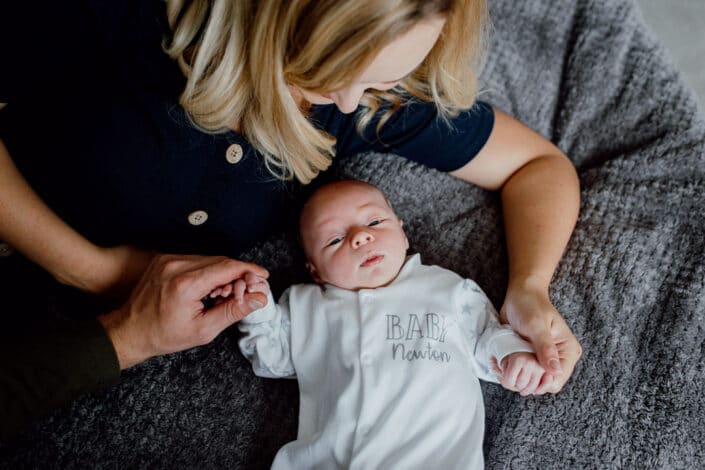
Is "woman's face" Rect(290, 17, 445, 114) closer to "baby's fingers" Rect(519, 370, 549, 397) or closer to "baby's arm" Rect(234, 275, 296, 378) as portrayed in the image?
"baby's arm" Rect(234, 275, 296, 378)

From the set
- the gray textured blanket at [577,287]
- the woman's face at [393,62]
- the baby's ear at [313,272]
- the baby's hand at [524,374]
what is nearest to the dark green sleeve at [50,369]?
the gray textured blanket at [577,287]

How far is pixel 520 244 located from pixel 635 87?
467 mm

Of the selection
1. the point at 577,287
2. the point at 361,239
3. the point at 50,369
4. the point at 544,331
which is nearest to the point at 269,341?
the point at 361,239

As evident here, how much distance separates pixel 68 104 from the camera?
1.00 meters

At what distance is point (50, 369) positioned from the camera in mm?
966

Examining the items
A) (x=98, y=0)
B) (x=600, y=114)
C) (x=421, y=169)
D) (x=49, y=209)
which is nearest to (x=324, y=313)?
(x=421, y=169)

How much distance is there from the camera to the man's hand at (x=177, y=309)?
1020 mm

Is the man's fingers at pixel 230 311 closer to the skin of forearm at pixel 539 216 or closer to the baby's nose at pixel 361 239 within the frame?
the baby's nose at pixel 361 239

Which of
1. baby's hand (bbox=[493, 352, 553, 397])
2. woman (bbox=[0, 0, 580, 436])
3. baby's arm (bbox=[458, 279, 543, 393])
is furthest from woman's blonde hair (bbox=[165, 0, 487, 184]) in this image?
baby's hand (bbox=[493, 352, 553, 397])

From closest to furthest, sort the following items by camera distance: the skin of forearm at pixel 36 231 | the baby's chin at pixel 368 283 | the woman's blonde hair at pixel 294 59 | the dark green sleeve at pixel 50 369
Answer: the woman's blonde hair at pixel 294 59, the dark green sleeve at pixel 50 369, the skin of forearm at pixel 36 231, the baby's chin at pixel 368 283

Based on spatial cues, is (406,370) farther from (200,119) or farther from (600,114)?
(600,114)

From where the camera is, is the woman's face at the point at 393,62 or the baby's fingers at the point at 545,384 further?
the baby's fingers at the point at 545,384

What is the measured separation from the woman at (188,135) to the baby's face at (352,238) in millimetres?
77

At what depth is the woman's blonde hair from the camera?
0.83m
